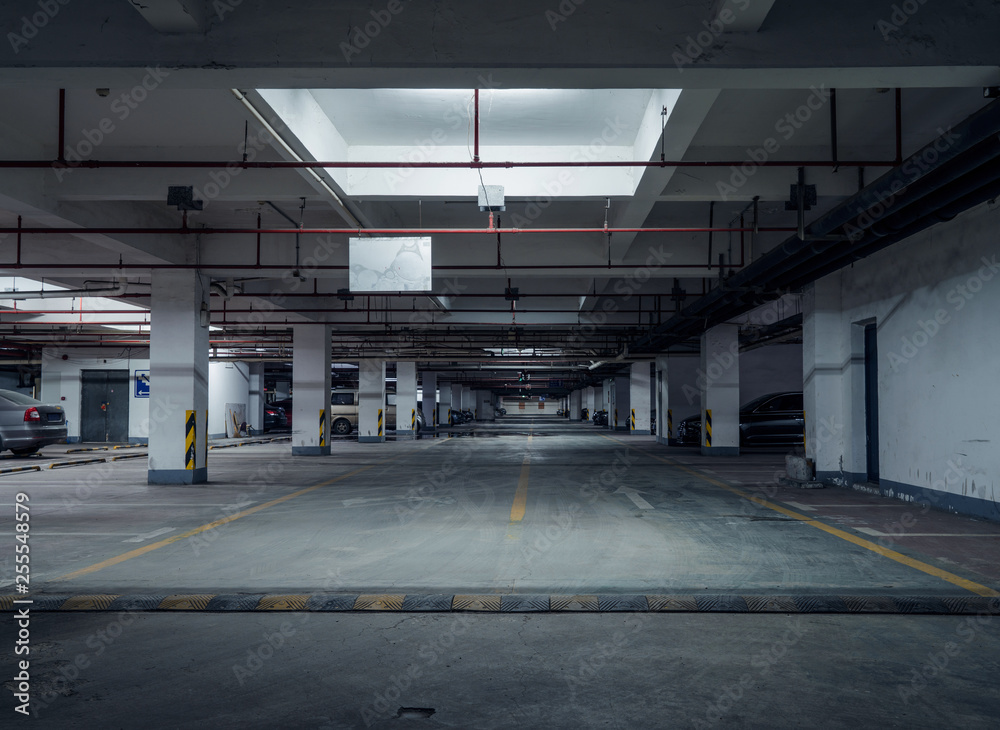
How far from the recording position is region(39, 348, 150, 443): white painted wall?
26078 mm

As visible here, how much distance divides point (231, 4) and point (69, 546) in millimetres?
5247

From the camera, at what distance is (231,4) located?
488cm

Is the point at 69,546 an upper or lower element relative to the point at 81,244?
lower

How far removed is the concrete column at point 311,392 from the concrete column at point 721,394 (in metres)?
10.6

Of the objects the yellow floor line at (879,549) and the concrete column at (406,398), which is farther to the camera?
the concrete column at (406,398)

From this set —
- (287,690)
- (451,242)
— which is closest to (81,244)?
(451,242)

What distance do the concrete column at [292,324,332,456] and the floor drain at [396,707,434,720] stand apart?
1719 centimetres

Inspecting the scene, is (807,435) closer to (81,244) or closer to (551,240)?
(551,240)

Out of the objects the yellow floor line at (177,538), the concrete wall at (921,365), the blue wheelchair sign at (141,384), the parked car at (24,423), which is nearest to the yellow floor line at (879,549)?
the concrete wall at (921,365)

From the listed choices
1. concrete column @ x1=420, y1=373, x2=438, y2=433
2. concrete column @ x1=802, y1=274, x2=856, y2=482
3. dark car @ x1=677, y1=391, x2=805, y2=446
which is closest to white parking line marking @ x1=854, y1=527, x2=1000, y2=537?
concrete column @ x1=802, y1=274, x2=856, y2=482

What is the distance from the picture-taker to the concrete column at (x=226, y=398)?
29.5 metres

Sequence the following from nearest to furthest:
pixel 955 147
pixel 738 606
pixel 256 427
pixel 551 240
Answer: pixel 738 606, pixel 955 147, pixel 551 240, pixel 256 427

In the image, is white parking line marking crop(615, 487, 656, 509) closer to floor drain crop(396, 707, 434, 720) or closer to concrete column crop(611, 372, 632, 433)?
floor drain crop(396, 707, 434, 720)

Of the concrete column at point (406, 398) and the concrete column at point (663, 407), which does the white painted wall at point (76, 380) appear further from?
the concrete column at point (663, 407)
